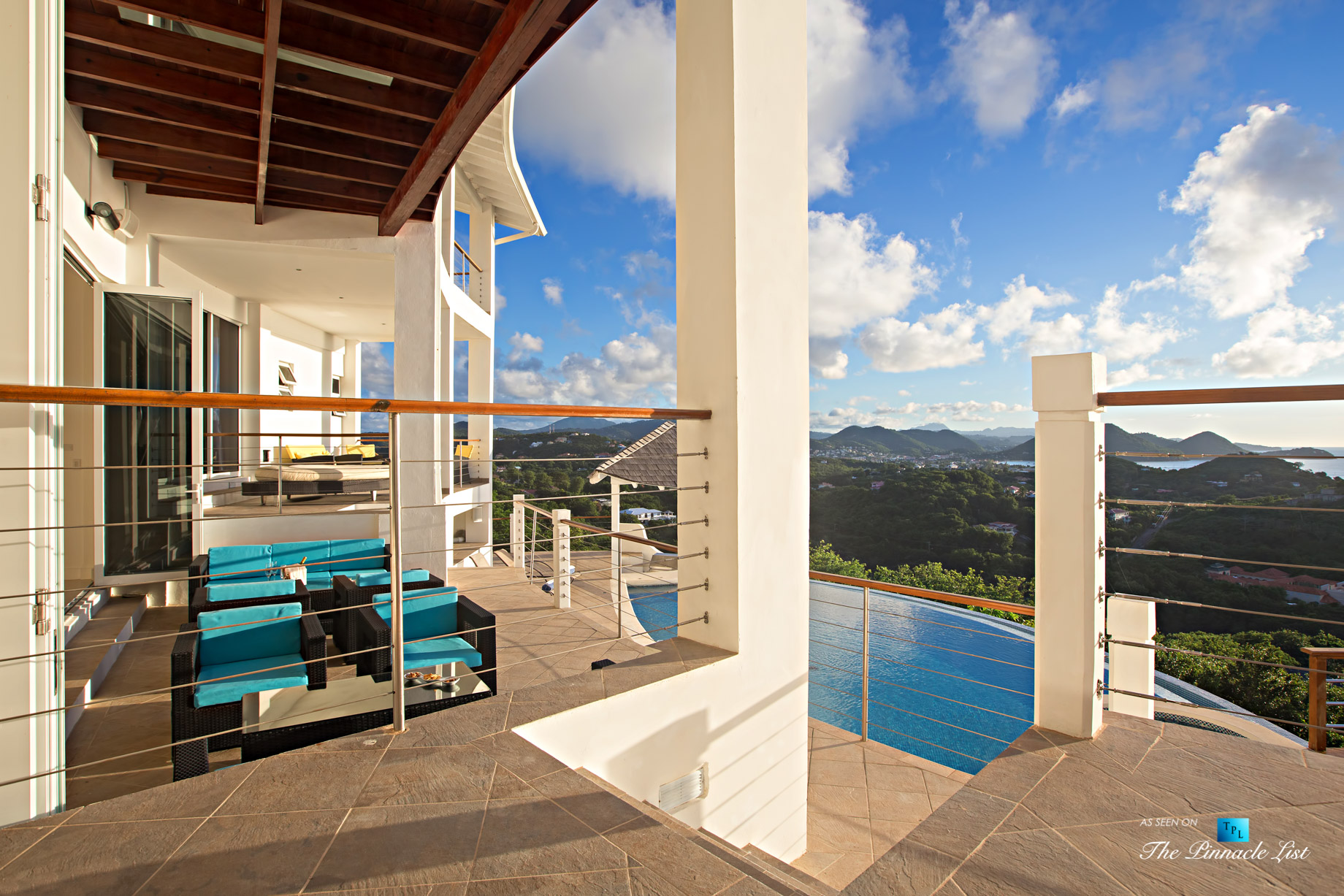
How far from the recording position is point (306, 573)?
14.3 ft

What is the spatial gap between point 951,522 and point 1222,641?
5.48m

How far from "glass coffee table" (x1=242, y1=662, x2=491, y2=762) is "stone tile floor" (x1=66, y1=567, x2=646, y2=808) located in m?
0.18

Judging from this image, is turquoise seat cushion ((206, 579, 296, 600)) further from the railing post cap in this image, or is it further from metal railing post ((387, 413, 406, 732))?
the railing post cap

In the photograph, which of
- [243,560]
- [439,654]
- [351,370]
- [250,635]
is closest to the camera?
[250,635]

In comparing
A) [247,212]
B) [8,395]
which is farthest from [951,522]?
[8,395]

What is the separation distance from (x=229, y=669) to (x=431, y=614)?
82 cm

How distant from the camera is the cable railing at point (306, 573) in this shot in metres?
1.50

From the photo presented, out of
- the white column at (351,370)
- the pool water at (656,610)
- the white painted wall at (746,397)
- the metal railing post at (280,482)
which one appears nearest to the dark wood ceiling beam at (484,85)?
the white painted wall at (746,397)

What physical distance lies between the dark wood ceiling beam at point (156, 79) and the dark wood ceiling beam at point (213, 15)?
0.57 metres

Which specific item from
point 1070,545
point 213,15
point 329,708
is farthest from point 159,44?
point 1070,545

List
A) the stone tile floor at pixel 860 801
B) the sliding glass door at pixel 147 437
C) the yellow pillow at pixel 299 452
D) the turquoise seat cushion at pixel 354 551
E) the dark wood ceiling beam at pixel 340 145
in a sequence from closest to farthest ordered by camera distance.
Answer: the stone tile floor at pixel 860 801, the dark wood ceiling beam at pixel 340 145, the sliding glass door at pixel 147 437, the turquoise seat cushion at pixel 354 551, the yellow pillow at pixel 299 452

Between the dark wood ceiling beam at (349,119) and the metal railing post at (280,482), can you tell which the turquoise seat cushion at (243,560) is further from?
the dark wood ceiling beam at (349,119)

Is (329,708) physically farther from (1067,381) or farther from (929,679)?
(929,679)

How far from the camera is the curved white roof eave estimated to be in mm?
6719
